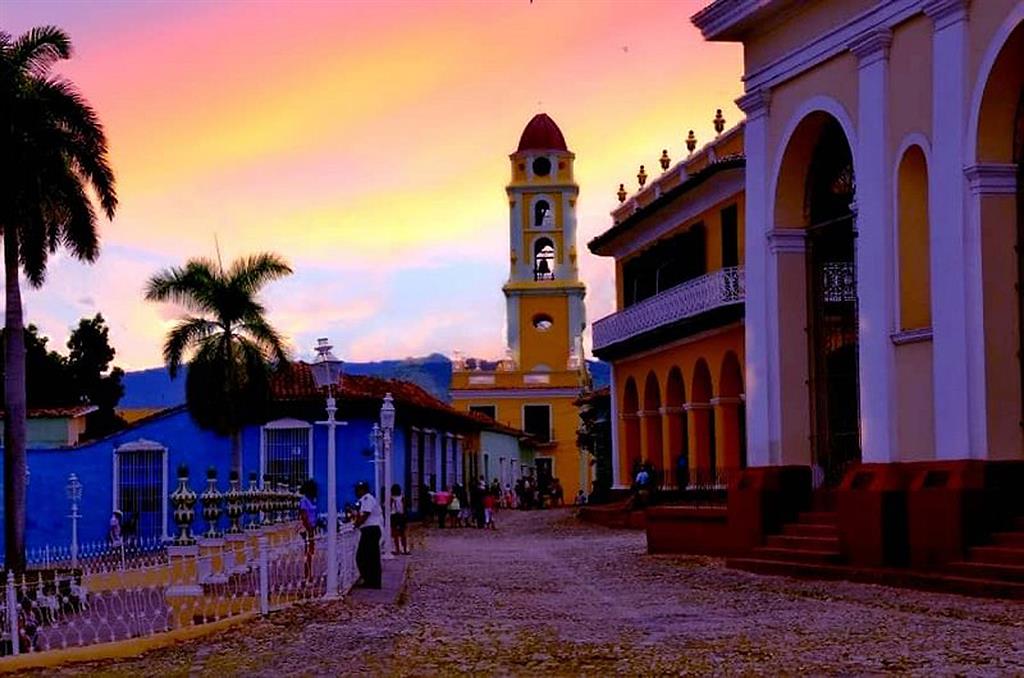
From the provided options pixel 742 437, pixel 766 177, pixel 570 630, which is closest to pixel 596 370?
pixel 742 437

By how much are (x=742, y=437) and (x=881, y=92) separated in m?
17.7

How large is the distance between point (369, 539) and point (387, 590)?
76 cm

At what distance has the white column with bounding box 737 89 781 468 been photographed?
79.0 feet

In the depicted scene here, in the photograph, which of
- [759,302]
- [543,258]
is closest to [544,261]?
[543,258]

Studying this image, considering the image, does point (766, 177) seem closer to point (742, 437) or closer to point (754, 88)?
point (754, 88)

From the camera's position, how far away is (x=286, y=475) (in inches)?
1865

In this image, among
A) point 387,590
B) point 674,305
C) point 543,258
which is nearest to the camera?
point 387,590

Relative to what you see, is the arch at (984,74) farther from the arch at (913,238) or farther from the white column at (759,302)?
the white column at (759,302)

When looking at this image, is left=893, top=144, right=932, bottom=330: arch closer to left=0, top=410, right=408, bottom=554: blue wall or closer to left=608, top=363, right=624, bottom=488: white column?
left=608, top=363, right=624, bottom=488: white column

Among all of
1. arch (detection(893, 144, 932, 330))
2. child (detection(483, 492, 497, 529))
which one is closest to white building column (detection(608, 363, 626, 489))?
child (detection(483, 492, 497, 529))

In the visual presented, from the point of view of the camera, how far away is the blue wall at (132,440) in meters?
46.1

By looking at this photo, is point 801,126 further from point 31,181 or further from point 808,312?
point 31,181

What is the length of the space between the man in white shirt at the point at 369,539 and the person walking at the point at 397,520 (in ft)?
30.2

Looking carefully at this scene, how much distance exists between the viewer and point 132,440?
47.0 metres
